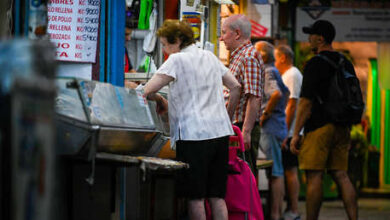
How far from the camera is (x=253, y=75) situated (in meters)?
6.30

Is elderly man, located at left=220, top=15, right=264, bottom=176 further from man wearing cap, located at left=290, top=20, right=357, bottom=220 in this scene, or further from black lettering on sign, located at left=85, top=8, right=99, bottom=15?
black lettering on sign, located at left=85, top=8, right=99, bottom=15

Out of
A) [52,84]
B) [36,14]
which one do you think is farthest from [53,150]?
[36,14]

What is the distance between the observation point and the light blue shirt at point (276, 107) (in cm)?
852

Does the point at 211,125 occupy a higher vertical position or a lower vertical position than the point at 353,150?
higher

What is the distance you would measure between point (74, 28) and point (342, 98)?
2587 mm

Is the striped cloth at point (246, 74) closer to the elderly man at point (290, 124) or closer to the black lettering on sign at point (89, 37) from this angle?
the black lettering on sign at point (89, 37)

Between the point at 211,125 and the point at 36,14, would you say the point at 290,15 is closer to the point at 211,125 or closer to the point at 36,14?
the point at 211,125

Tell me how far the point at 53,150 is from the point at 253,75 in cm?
405

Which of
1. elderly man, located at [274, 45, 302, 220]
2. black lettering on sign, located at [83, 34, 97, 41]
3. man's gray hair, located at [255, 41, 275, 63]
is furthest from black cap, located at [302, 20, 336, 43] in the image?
black lettering on sign, located at [83, 34, 97, 41]

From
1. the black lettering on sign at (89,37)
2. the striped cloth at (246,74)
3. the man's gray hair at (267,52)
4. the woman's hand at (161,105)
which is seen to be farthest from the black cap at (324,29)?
the black lettering on sign at (89,37)

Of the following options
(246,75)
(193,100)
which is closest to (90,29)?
(193,100)

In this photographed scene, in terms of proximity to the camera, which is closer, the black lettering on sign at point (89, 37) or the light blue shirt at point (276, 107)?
the black lettering on sign at point (89, 37)

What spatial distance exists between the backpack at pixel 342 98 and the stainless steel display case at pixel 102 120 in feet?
7.52

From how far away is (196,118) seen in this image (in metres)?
5.19
